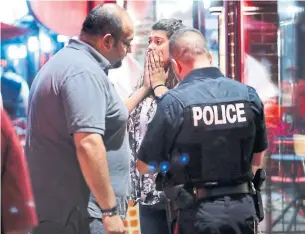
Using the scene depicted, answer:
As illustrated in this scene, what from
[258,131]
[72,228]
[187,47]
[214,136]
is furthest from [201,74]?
[72,228]

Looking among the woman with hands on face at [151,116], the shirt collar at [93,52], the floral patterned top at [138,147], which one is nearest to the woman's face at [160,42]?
the woman with hands on face at [151,116]

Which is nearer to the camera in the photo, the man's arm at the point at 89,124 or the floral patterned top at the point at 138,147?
the man's arm at the point at 89,124

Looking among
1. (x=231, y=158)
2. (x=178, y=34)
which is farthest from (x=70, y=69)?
(x=231, y=158)

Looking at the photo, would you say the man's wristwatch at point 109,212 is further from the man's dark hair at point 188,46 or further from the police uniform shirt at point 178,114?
the man's dark hair at point 188,46

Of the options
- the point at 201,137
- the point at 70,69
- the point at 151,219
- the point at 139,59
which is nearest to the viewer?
the point at 70,69

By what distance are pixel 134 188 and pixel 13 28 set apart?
44.6 inches

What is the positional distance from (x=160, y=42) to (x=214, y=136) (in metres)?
0.79

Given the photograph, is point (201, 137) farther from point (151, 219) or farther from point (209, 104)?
point (151, 219)

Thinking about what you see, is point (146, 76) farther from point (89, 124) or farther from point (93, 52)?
point (89, 124)

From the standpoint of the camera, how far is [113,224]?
2.27 metres

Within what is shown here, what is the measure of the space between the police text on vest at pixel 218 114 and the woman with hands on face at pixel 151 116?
53 centimetres

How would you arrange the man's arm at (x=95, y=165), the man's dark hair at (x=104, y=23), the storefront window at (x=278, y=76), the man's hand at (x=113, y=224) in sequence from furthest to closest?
the storefront window at (x=278, y=76)
the man's dark hair at (x=104, y=23)
the man's hand at (x=113, y=224)
the man's arm at (x=95, y=165)

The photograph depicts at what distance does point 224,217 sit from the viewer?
243 centimetres

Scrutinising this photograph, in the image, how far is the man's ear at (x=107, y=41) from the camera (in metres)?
2.39
